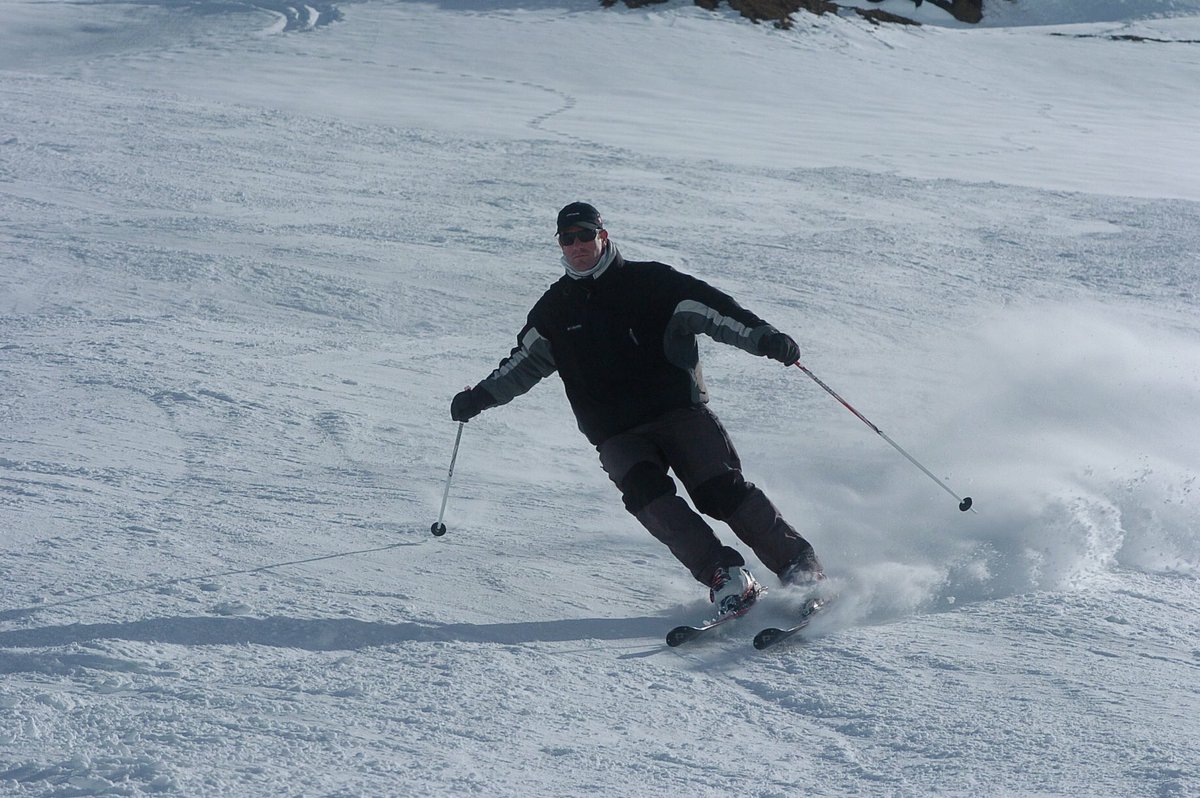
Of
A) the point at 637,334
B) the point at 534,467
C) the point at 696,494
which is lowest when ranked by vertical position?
the point at 534,467

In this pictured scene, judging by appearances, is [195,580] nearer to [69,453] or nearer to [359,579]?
[359,579]

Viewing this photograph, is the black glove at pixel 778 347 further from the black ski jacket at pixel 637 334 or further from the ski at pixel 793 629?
the ski at pixel 793 629

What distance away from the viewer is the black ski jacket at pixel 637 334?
416cm

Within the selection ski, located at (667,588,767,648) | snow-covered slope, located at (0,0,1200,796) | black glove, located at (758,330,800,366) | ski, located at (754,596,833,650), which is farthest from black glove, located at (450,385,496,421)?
ski, located at (754,596,833,650)

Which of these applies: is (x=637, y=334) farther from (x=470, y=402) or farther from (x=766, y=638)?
(x=766, y=638)

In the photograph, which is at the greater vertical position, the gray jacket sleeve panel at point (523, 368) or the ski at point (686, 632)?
the gray jacket sleeve panel at point (523, 368)

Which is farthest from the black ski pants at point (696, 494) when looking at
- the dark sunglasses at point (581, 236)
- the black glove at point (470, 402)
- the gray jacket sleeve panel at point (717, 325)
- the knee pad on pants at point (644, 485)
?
the dark sunglasses at point (581, 236)

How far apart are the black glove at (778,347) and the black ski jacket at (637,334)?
0.04 metres

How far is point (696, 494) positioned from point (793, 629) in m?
0.62

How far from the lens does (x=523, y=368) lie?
447 cm

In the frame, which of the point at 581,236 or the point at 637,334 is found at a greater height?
the point at 581,236

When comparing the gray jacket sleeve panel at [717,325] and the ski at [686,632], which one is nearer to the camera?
the ski at [686,632]

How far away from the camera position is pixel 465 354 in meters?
7.50

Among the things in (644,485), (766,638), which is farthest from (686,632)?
(644,485)
